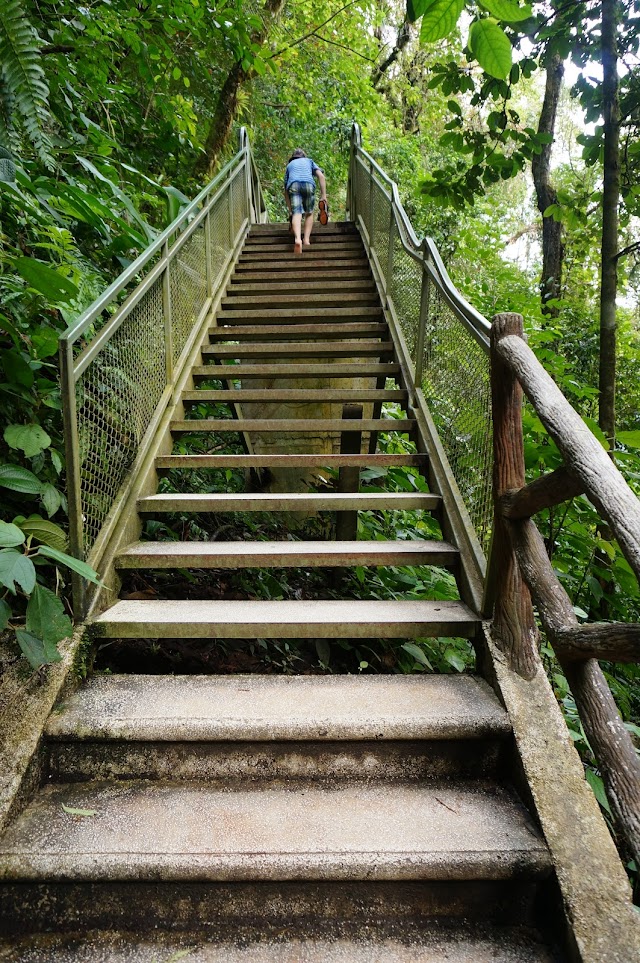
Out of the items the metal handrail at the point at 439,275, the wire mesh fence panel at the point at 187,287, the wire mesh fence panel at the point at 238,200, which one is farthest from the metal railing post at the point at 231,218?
the metal handrail at the point at 439,275

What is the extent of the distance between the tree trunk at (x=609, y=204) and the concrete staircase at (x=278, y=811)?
1611 mm

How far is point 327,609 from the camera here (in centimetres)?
201

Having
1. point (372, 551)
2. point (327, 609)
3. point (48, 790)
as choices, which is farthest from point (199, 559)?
point (48, 790)

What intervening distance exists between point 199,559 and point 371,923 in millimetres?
1262

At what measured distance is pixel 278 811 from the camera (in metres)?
1.43

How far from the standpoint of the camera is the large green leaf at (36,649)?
4.99 feet

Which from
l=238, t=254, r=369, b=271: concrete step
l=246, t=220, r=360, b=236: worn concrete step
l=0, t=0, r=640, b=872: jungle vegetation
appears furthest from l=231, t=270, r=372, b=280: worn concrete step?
l=246, t=220, r=360, b=236: worn concrete step

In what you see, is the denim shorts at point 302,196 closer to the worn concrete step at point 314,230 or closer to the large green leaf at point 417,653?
the worn concrete step at point 314,230

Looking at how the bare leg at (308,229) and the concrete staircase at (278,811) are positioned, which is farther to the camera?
the bare leg at (308,229)

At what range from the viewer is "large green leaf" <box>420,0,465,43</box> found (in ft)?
3.23

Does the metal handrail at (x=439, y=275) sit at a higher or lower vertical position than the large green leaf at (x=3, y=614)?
higher

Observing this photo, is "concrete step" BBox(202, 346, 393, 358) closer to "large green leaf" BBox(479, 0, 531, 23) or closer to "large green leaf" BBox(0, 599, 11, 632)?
"large green leaf" BBox(0, 599, 11, 632)

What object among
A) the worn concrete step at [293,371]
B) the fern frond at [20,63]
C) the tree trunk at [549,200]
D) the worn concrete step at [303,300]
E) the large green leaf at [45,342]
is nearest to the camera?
the large green leaf at [45,342]

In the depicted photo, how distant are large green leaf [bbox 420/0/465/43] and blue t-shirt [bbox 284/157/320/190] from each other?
5.69 meters
